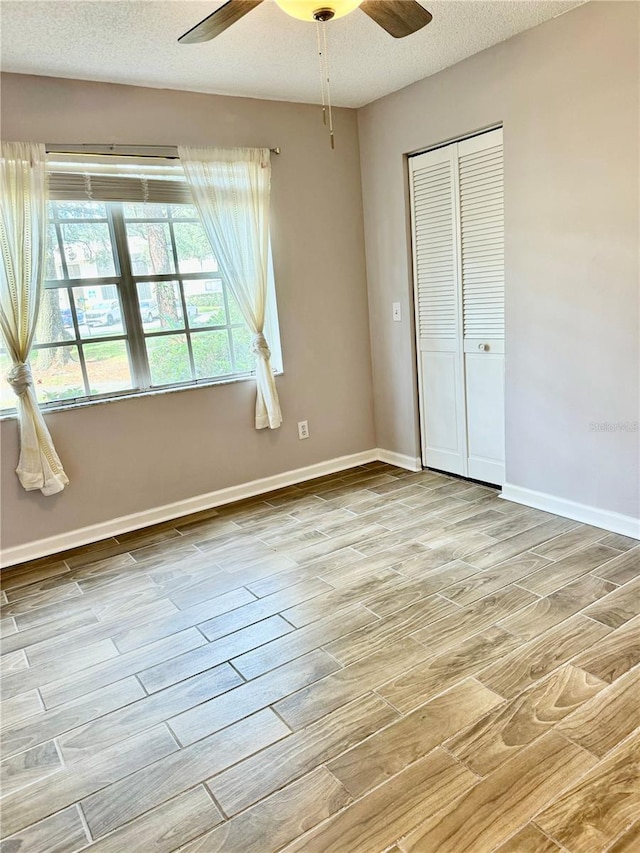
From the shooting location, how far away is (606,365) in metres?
2.86

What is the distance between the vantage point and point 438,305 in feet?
12.6

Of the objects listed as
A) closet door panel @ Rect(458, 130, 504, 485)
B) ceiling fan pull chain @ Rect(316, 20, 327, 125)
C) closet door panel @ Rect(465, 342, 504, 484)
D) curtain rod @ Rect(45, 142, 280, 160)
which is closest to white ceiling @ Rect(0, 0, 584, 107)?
ceiling fan pull chain @ Rect(316, 20, 327, 125)

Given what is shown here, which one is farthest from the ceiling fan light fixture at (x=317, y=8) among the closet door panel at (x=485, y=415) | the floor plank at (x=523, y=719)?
the floor plank at (x=523, y=719)

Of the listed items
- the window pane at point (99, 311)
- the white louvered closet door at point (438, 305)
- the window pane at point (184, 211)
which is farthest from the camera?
the white louvered closet door at point (438, 305)

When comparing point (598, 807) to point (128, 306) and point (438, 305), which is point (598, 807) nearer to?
point (438, 305)

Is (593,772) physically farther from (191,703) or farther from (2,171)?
(2,171)

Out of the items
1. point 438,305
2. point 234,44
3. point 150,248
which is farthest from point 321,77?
point 438,305

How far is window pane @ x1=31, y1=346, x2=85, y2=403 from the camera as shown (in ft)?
10.6

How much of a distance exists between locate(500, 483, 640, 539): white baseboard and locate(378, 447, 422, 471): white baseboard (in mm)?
794

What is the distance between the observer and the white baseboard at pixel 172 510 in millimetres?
3258

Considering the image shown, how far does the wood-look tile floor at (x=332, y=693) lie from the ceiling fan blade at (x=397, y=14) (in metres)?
2.23

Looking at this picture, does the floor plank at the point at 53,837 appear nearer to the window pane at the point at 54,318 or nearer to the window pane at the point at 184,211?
the window pane at the point at 54,318

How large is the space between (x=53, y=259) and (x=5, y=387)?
29.5 inches

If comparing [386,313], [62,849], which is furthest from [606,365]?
[62,849]
